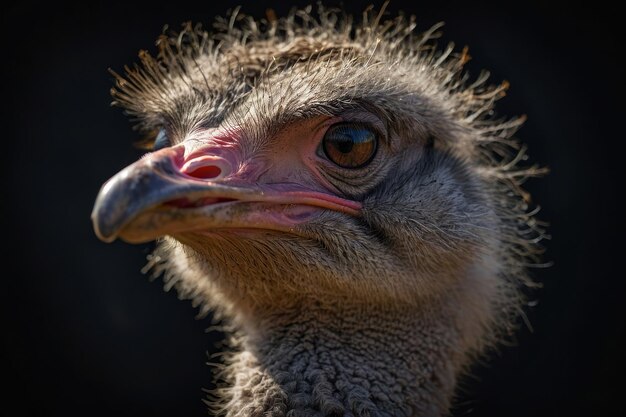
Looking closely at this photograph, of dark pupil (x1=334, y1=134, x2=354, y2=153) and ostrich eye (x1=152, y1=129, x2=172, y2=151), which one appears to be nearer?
dark pupil (x1=334, y1=134, x2=354, y2=153)

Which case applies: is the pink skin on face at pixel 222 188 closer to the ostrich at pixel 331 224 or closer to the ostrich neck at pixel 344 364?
the ostrich at pixel 331 224

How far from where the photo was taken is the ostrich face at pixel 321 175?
2.27m

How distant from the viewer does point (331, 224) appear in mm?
2377

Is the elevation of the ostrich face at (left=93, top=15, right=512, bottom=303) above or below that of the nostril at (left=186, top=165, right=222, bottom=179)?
above

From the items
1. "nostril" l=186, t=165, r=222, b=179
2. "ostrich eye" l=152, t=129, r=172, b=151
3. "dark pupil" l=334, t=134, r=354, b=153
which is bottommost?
"nostril" l=186, t=165, r=222, b=179

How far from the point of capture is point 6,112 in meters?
Result: 4.88

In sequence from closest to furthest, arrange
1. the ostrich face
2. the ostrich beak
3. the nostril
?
the ostrich beak < the nostril < the ostrich face

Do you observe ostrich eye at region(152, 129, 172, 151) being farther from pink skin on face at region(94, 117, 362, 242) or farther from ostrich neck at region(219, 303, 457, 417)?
ostrich neck at region(219, 303, 457, 417)

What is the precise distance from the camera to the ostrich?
91.1 inches

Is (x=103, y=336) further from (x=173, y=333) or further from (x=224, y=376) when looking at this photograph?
(x=224, y=376)

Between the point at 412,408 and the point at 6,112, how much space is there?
3731 millimetres

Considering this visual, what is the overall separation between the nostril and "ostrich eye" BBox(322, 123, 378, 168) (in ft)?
1.54

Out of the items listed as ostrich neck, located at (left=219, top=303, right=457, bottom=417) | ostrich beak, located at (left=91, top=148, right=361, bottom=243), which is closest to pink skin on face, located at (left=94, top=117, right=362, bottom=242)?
ostrich beak, located at (left=91, top=148, right=361, bottom=243)

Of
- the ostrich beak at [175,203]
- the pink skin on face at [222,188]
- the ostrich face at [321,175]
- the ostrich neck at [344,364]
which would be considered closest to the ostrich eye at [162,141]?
the ostrich face at [321,175]
